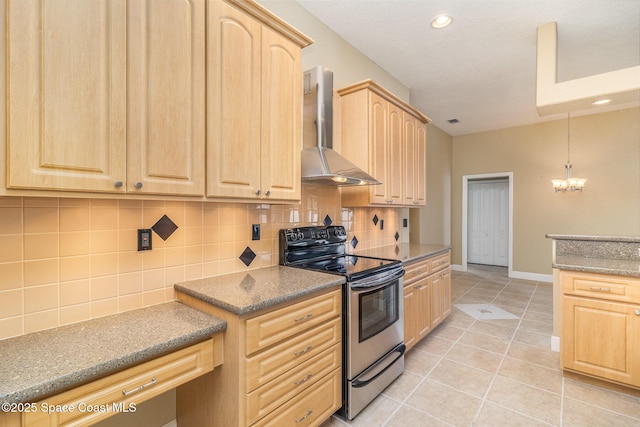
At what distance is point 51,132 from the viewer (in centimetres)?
101

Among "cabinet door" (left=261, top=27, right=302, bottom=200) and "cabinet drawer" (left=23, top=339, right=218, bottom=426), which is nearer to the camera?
"cabinet drawer" (left=23, top=339, right=218, bottom=426)

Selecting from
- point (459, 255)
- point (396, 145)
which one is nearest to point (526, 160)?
point (459, 255)

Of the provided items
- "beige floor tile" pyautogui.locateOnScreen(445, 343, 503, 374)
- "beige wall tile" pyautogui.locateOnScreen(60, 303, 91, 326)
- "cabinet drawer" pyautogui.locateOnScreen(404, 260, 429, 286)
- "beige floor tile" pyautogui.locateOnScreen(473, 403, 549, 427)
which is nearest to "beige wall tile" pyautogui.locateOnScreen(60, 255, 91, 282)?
"beige wall tile" pyautogui.locateOnScreen(60, 303, 91, 326)

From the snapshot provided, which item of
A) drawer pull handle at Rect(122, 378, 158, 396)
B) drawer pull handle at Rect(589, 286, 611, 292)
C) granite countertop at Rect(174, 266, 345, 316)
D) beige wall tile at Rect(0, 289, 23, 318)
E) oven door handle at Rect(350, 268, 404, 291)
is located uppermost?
beige wall tile at Rect(0, 289, 23, 318)

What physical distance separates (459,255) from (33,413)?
679 cm

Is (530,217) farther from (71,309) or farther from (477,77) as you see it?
(71,309)

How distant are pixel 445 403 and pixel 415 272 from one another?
1.02m

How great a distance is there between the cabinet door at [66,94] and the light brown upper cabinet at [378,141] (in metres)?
1.92

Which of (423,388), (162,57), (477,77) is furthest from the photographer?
(477,77)

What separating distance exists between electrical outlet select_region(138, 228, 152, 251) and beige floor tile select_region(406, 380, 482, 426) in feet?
6.65

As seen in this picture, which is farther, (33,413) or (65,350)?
(65,350)

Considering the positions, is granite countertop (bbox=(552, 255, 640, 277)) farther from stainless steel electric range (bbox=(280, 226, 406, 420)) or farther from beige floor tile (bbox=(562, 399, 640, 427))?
stainless steel electric range (bbox=(280, 226, 406, 420))

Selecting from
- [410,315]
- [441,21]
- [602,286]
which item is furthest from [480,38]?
[410,315]

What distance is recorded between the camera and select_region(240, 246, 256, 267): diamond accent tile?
6.57 ft
